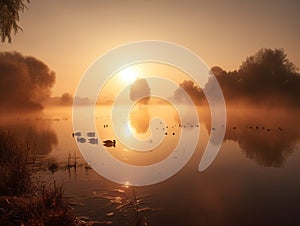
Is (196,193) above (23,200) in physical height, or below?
below

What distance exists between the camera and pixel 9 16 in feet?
47.2

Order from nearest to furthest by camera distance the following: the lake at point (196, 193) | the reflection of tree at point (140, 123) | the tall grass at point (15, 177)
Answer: the tall grass at point (15, 177) → the lake at point (196, 193) → the reflection of tree at point (140, 123)

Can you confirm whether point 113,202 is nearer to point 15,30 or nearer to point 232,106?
point 15,30

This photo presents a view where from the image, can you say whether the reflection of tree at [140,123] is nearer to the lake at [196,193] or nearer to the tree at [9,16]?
the lake at [196,193]

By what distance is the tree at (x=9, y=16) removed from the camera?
14.1 metres

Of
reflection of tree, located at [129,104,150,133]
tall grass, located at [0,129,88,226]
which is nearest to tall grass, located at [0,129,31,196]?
tall grass, located at [0,129,88,226]

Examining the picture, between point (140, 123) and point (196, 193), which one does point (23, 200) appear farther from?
point (140, 123)

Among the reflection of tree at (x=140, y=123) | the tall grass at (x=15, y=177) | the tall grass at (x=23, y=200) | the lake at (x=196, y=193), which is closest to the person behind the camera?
the tall grass at (x=23, y=200)

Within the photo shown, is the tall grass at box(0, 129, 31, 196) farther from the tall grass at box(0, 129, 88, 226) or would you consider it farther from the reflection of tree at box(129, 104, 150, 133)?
the reflection of tree at box(129, 104, 150, 133)

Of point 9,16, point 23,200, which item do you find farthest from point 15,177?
point 9,16

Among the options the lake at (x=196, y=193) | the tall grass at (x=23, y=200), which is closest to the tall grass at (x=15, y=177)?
the tall grass at (x=23, y=200)

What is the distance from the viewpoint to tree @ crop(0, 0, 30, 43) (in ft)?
46.3

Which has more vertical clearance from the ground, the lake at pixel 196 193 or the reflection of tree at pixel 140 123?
the reflection of tree at pixel 140 123

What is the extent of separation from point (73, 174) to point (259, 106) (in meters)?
84.6
